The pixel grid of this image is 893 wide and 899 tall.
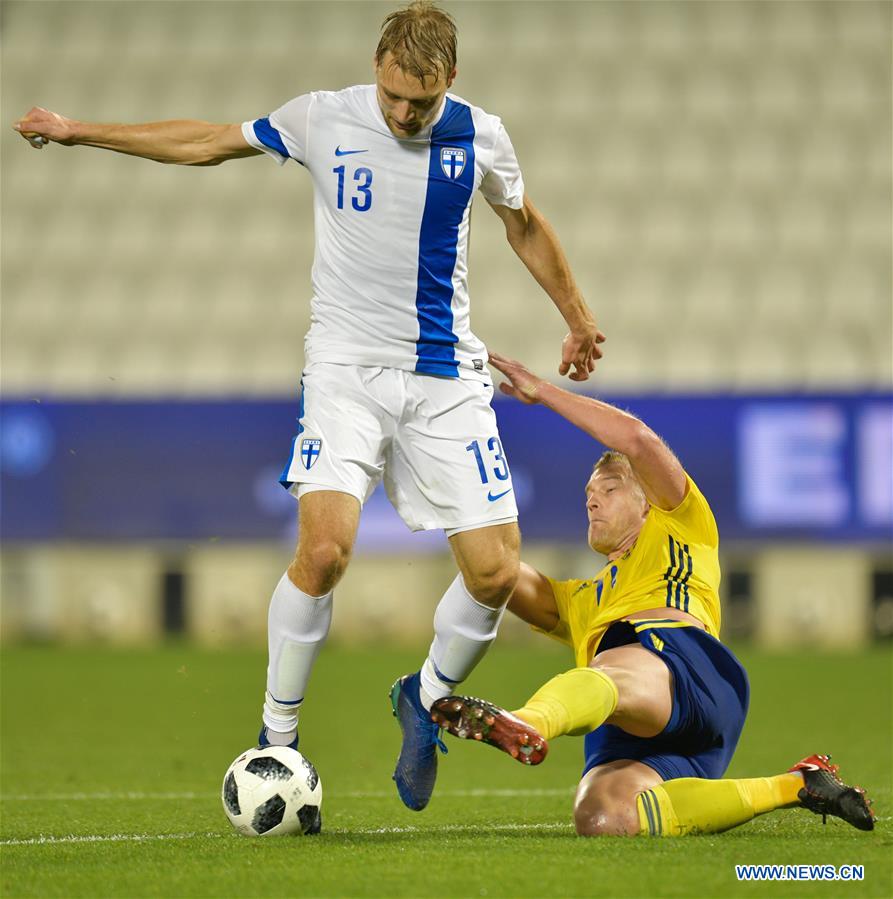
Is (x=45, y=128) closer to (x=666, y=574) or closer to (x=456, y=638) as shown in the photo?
(x=456, y=638)

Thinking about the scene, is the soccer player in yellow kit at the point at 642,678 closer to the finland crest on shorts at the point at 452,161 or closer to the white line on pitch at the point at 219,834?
the white line on pitch at the point at 219,834

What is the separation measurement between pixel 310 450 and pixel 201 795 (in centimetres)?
196

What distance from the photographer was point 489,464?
4.54 m

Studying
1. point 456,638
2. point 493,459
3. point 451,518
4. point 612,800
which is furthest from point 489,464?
point 612,800

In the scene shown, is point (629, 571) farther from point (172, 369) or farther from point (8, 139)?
point (8, 139)

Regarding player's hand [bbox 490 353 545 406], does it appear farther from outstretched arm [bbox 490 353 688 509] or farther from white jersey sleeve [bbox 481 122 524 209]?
white jersey sleeve [bbox 481 122 524 209]

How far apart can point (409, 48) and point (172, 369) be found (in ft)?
42.0

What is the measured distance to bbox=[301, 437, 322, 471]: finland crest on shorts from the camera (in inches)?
171

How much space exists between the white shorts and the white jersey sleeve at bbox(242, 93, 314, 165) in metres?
0.63

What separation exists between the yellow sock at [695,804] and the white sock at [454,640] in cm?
70

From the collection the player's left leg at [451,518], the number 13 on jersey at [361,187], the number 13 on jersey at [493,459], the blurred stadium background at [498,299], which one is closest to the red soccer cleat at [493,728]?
the player's left leg at [451,518]

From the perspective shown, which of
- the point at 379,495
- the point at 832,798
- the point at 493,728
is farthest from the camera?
the point at 379,495

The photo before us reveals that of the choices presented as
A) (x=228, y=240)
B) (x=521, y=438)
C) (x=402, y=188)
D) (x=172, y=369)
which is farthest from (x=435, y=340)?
Answer: (x=228, y=240)

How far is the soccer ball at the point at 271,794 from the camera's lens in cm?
424
